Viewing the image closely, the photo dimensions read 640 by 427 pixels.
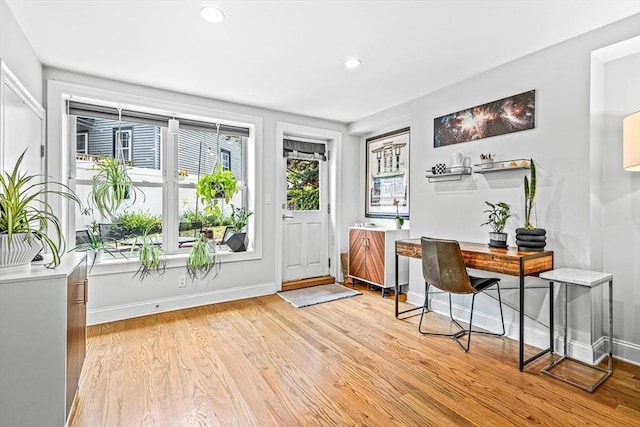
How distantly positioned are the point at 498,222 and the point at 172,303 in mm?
3334

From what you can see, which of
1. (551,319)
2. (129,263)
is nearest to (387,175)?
(551,319)

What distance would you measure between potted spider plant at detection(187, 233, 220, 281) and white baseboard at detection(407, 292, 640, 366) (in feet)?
8.57

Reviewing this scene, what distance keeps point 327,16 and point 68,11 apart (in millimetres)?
1676

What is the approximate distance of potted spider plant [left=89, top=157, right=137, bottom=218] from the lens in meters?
3.16

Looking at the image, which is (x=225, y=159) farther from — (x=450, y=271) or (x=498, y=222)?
(x=498, y=222)

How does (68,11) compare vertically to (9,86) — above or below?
above

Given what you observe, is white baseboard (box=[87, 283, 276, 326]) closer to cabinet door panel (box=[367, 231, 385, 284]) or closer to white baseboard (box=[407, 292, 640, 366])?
cabinet door panel (box=[367, 231, 385, 284])

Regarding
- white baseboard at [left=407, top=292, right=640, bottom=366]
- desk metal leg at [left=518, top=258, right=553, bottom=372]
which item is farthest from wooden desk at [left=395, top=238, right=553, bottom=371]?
white baseboard at [left=407, top=292, right=640, bottom=366]

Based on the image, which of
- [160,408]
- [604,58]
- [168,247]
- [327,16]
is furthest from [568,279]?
[168,247]

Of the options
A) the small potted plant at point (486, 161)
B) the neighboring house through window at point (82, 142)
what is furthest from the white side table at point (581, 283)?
the neighboring house through window at point (82, 142)

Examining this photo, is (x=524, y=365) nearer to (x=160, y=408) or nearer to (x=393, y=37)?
(x=160, y=408)

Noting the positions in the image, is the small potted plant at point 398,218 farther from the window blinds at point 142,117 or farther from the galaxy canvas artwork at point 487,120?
the window blinds at point 142,117

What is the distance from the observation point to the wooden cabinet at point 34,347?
54.6 inches

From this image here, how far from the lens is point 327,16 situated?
2131mm
